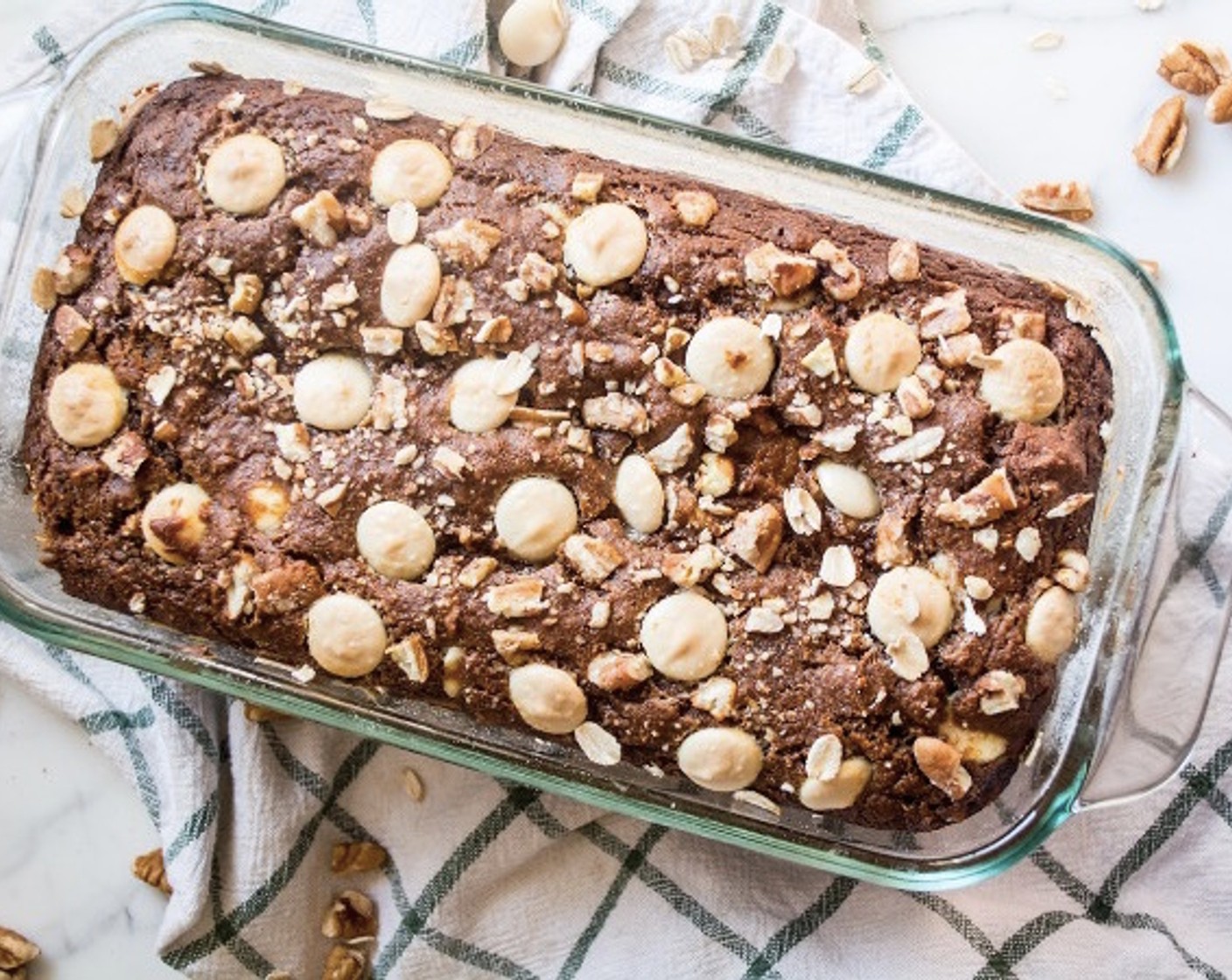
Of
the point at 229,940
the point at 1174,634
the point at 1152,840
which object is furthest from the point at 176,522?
the point at 1152,840

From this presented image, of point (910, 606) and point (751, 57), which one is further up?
point (751, 57)

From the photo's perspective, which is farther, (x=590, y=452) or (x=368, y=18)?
(x=368, y=18)

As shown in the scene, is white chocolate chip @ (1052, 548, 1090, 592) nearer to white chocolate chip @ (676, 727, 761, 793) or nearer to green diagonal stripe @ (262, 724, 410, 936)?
white chocolate chip @ (676, 727, 761, 793)

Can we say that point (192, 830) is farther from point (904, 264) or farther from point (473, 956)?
point (904, 264)

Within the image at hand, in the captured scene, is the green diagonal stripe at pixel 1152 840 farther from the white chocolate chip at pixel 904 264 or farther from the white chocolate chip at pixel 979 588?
the white chocolate chip at pixel 904 264

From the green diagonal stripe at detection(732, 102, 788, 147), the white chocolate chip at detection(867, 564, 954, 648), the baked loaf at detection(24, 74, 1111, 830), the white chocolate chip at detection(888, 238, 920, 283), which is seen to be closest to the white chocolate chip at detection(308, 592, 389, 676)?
the baked loaf at detection(24, 74, 1111, 830)

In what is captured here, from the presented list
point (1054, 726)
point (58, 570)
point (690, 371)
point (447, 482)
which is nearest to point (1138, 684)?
point (1054, 726)

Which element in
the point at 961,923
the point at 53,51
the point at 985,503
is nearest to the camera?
the point at 985,503

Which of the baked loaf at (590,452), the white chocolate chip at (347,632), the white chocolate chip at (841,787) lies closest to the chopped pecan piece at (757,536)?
the baked loaf at (590,452)
